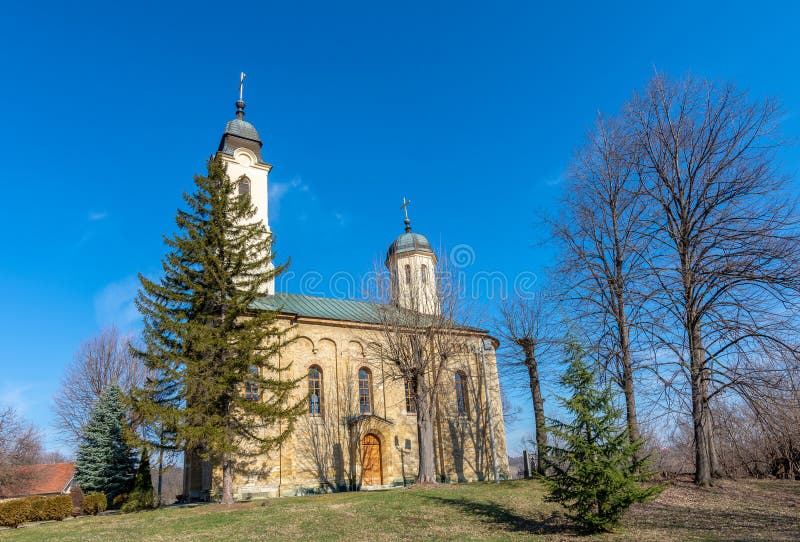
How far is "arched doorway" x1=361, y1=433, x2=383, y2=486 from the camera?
77.6 ft

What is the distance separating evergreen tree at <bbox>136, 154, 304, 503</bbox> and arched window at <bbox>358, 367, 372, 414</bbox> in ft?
22.1

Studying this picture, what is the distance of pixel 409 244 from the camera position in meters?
33.3

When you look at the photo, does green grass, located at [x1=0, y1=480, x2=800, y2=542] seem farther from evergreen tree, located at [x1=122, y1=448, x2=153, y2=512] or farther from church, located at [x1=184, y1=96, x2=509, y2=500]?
Answer: church, located at [x1=184, y1=96, x2=509, y2=500]

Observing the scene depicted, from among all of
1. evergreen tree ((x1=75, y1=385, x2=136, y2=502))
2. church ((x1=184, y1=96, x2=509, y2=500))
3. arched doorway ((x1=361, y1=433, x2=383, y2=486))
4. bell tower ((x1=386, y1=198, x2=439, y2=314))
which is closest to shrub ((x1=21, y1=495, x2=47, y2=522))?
evergreen tree ((x1=75, y1=385, x2=136, y2=502))

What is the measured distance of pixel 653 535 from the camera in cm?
948

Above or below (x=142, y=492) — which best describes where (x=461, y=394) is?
above

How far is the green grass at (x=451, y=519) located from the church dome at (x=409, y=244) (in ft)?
61.1

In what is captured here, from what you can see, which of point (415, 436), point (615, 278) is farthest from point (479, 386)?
point (615, 278)

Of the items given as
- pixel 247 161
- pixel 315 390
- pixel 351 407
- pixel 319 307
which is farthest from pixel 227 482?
pixel 247 161

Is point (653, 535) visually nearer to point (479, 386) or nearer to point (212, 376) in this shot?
point (212, 376)

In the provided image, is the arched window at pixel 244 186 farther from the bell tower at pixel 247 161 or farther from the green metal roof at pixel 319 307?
the green metal roof at pixel 319 307

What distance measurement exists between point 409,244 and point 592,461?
2445 centimetres

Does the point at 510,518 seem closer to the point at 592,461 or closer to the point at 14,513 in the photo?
the point at 592,461

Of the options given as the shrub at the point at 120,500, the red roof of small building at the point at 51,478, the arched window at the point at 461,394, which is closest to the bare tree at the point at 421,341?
the arched window at the point at 461,394
